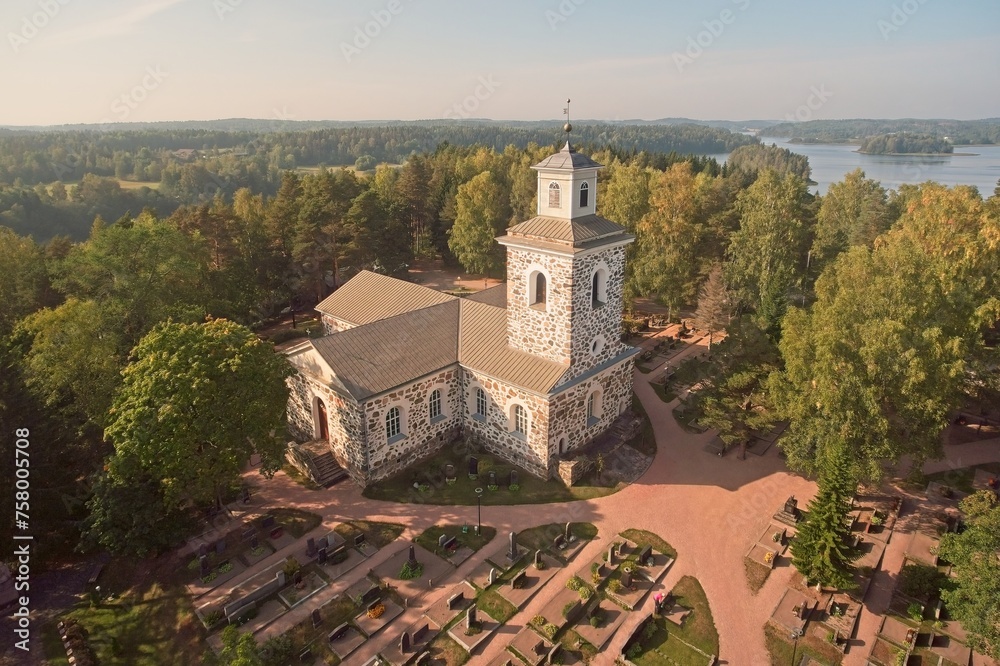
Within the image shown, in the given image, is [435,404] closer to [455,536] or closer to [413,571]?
[455,536]

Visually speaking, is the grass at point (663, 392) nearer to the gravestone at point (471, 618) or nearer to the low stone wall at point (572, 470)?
the low stone wall at point (572, 470)

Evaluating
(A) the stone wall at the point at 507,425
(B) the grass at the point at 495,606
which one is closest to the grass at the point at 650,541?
(A) the stone wall at the point at 507,425

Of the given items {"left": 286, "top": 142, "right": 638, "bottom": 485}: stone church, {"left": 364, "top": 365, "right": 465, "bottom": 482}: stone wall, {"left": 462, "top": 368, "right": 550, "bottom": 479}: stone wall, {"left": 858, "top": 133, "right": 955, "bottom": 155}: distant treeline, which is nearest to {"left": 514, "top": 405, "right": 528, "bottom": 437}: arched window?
{"left": 286, "top": 142, "right": 638, "bottom": 485}: stone church

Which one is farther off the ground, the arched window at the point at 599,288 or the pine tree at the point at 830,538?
the arched window at the point at 599,288

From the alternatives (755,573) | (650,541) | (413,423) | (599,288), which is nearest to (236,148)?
(413,423)

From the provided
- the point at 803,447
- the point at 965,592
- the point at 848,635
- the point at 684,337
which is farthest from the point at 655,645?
the point at 684,337

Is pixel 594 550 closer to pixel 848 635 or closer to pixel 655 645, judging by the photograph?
pixel 655 645
